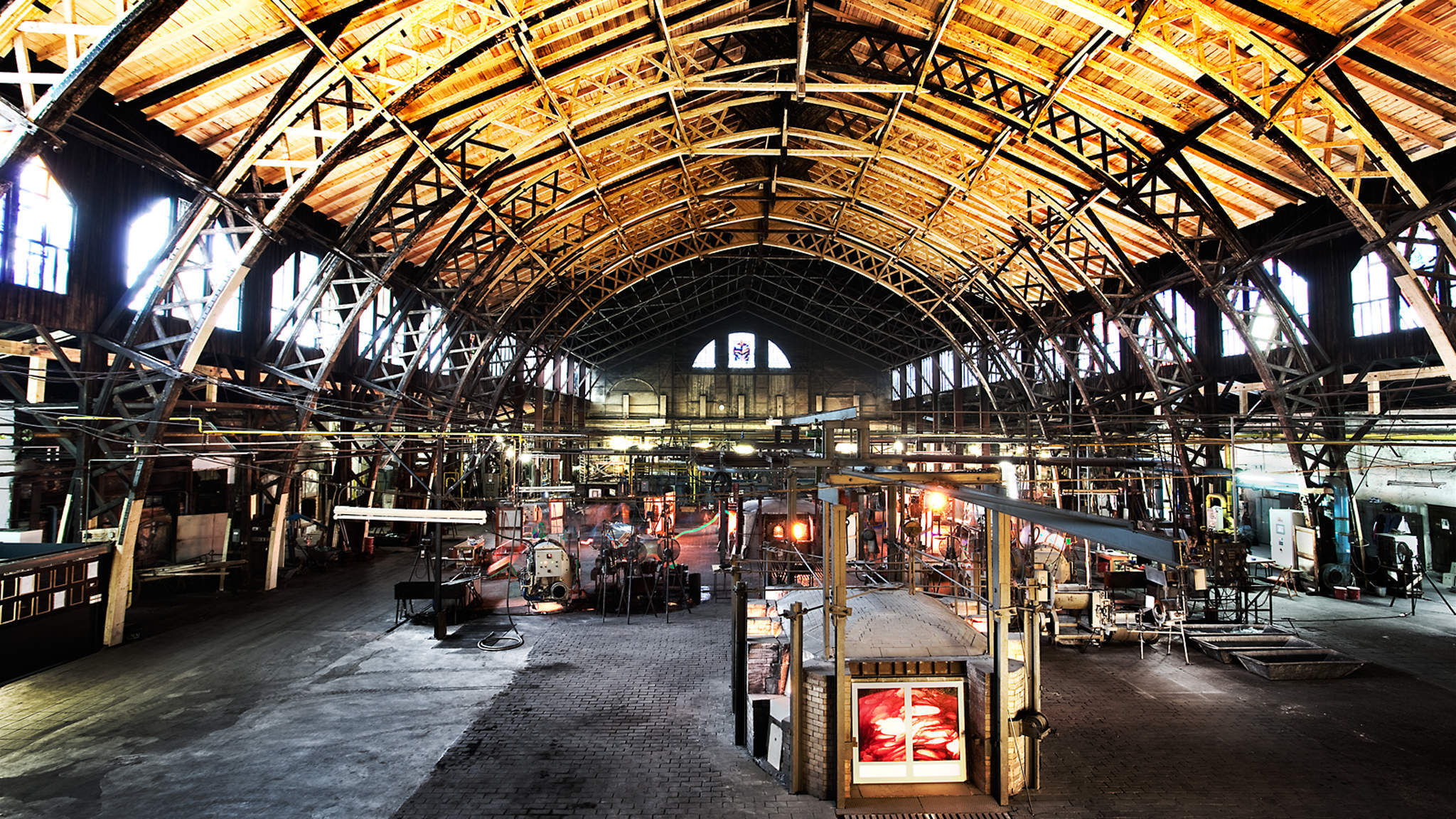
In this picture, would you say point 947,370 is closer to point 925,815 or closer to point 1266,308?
point 1266,308

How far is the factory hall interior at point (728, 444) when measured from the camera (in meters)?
7.93

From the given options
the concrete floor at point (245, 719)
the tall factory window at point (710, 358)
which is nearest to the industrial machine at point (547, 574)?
the concrete floor at point (245, 719)

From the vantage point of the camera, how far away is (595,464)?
127ft

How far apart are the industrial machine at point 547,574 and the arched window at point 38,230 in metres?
10.4

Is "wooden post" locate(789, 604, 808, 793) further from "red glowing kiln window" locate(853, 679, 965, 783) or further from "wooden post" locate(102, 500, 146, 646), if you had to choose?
"wooden post" locate(102, 500, 146, 646)

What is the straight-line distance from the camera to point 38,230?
11.7 metres

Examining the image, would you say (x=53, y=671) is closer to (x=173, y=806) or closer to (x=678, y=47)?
(x=173, y=806)

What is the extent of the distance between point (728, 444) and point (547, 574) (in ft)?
24.0

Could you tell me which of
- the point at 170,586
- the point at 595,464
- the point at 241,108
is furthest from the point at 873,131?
the point at 595,464

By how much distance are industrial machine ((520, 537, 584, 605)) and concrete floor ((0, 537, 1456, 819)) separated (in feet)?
7.32

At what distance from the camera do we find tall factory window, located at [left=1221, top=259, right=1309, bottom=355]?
16328 millimetres

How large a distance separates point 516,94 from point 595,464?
89.6 feet

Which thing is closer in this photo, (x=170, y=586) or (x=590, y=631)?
(x=590, y=631)

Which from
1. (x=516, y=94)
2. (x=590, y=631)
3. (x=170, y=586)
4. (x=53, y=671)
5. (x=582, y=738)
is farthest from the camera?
(x=170, y=586)
